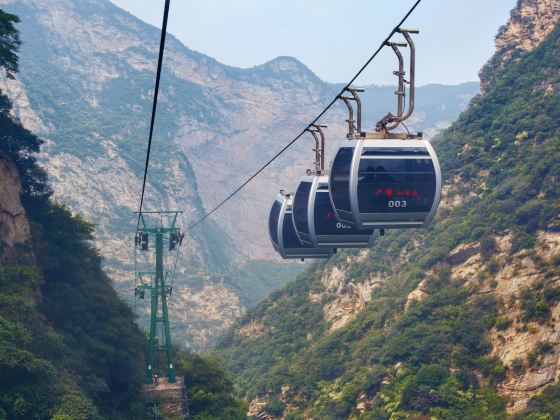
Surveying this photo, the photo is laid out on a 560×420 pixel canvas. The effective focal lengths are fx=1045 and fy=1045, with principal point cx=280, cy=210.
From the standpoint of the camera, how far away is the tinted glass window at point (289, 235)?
3588 centimetres

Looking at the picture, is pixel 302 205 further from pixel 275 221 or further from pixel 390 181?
pixel 390 181

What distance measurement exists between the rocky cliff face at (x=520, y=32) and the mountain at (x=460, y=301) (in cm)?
22

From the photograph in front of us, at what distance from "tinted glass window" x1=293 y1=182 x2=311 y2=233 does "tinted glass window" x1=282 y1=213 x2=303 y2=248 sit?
9.92 ft

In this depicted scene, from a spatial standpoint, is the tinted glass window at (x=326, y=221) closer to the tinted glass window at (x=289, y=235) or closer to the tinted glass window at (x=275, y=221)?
the tinted glass window at (x=289, y=235)

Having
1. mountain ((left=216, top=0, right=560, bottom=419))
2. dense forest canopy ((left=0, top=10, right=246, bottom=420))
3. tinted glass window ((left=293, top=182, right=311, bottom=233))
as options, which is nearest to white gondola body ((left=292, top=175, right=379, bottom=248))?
tinted glass window ((left=293, top=182, right=311, bottom=233))

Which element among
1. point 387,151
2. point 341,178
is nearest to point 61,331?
point 341,178

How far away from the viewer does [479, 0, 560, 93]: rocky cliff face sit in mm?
110125

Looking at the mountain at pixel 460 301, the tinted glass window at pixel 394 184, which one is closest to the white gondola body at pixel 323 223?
the tinted glass window at pixel 394 184

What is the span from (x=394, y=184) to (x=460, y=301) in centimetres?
5680

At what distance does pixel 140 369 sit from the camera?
57.7 metres

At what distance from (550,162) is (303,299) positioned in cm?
4079

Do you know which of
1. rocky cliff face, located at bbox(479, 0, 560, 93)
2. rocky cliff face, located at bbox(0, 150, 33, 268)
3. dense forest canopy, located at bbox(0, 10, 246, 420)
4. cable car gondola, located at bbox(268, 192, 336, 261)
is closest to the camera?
cable car gondola, located at bbox(268, 192, 336, 261)

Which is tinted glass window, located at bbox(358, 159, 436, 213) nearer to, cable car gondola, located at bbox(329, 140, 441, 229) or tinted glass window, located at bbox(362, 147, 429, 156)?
cable car gondola, located at bbox(329, 140, 441, 229)

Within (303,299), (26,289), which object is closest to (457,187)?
(303,299)
